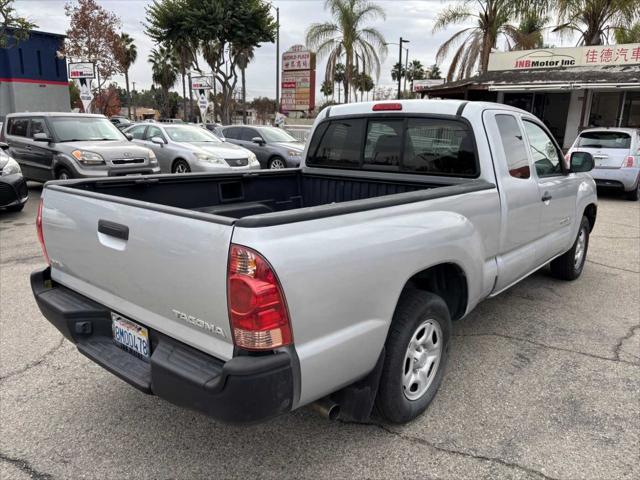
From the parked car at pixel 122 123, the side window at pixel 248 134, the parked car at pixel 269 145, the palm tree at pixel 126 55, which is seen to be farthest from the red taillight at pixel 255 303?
the palm tree at pixel 126 55

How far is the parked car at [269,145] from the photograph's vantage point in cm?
1354

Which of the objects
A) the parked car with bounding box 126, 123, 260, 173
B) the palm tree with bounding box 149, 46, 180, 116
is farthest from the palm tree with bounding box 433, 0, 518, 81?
the palm tree with bounding box 149, 46, 180, 116

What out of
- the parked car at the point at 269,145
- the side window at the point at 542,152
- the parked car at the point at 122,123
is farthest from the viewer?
the parked car at the point at 122,123

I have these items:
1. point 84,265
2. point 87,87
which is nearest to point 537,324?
point 84,265

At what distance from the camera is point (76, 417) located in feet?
9.59

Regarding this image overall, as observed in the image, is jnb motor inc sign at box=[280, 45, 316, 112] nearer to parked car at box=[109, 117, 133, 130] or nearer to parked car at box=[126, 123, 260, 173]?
parked car at box=[109, 117, 133, 130]

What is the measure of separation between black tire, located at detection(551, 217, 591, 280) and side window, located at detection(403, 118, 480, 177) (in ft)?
7.55

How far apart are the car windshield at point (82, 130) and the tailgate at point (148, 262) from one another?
27.0 feet

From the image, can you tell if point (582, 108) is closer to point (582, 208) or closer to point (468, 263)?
point (582, 208)

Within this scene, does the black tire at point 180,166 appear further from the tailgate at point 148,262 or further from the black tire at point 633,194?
the black tire at point 633,194

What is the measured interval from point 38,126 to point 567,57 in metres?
19.6

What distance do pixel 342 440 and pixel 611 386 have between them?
191 centimetres

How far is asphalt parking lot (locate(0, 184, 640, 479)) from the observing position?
252cm

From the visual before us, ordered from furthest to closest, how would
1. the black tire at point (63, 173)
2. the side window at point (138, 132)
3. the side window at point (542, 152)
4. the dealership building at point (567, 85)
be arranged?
the dealership building at point (567, 85) → the side window at point (138, 132) → the black tire at point (63, 173) → the side window at point (542, 152)
